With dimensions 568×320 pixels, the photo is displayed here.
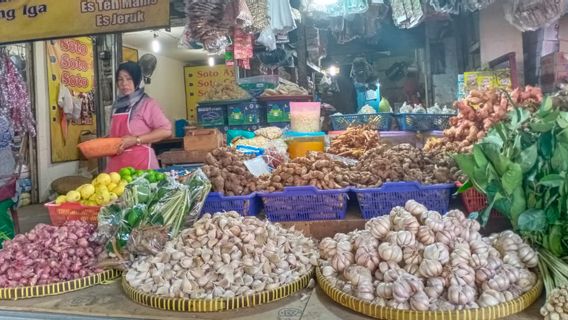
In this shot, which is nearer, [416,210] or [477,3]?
[416,210]

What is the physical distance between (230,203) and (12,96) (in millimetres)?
3645

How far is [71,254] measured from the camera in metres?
2.05

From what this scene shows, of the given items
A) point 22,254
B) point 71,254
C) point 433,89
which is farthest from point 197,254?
point 433,89

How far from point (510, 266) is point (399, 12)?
12.8ft

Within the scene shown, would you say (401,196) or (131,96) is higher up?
(131,96)

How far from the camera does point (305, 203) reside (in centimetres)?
243

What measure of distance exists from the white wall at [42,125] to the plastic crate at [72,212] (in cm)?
547

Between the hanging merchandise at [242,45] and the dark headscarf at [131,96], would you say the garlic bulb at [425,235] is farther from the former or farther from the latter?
the hanging merchandise at [242,45]

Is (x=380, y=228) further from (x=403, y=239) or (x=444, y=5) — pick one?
(x=444, y=5)

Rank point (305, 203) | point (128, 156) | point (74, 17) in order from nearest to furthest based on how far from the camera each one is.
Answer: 1. point (305, 203)
2. point (74, 17)
3. point (128, 156)

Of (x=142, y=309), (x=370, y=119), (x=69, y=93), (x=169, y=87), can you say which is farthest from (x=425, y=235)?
(x=169, y=87)

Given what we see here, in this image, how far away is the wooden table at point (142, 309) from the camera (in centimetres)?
162

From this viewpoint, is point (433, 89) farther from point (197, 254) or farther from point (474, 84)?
point (197, 254)

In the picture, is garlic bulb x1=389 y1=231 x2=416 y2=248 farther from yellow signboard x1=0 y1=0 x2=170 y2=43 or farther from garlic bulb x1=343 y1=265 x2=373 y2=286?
yellow signboard x1=0 y1=0 x2=170 y2=43
